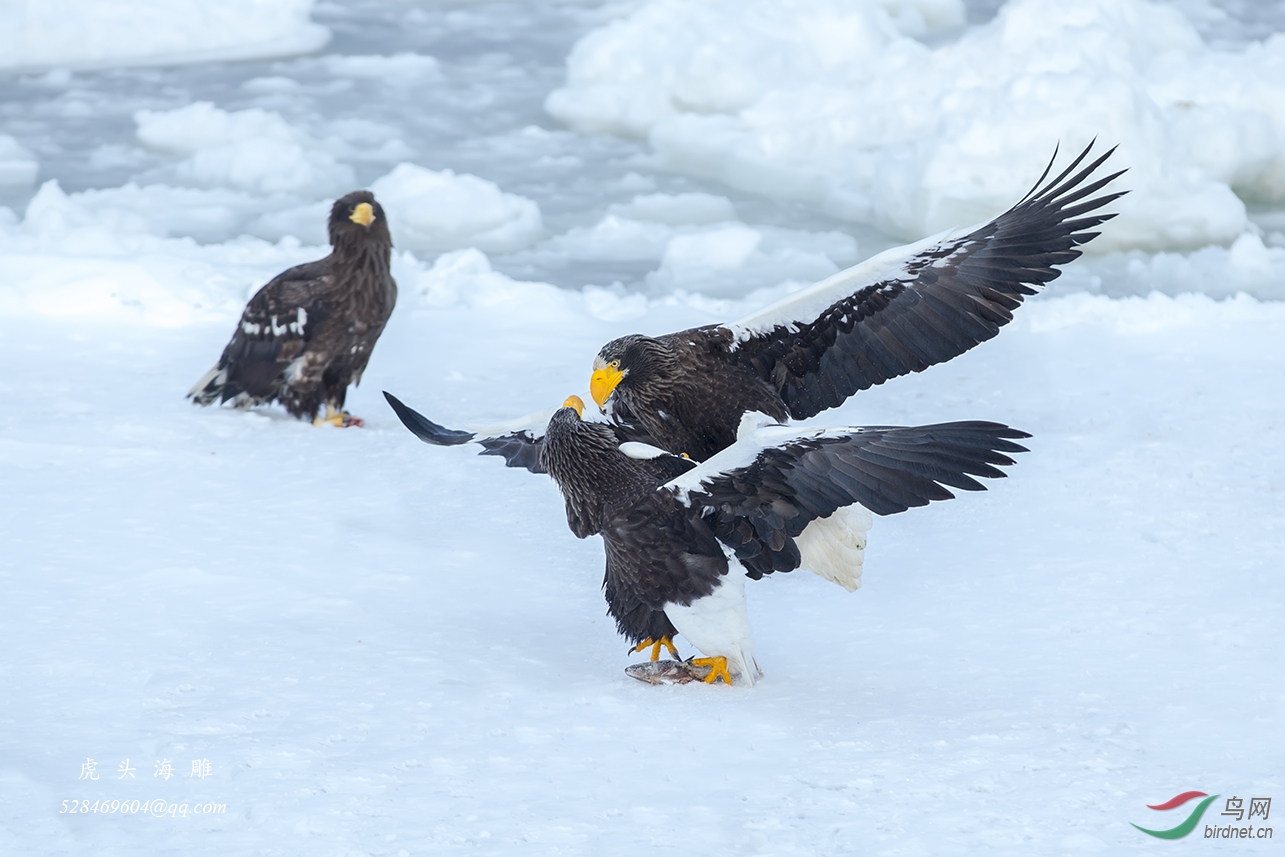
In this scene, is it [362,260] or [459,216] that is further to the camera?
[459,216]

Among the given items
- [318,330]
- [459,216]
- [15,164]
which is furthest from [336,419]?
[15,164]

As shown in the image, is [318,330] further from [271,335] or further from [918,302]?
[918,302]

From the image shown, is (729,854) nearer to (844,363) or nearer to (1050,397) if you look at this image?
(844,363)

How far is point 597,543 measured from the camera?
454 cm

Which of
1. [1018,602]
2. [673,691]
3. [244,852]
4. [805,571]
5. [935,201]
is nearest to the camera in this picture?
[244,852]

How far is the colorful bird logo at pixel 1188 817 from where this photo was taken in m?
2.58

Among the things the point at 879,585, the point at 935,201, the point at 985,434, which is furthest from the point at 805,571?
the point at 935,201

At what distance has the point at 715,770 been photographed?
9.48 feet

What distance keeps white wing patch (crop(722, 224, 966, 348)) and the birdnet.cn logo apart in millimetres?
1944

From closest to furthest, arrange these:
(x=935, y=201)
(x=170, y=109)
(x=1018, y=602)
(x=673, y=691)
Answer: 1. (x=673, y=691)
2. (x=1018, y=602)
3. (x=935, y=201)
4. (x=170, y=109)

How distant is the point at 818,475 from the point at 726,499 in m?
0.24

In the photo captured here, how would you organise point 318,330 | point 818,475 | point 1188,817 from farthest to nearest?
point 318,330 < point 818,475 < point 1188,817

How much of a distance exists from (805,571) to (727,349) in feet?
2.49

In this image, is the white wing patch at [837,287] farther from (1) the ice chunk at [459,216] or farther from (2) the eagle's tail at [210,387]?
(1) the ice chunk at [459,216]
